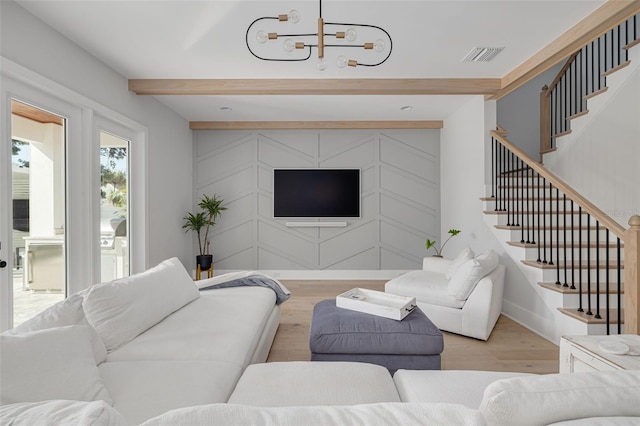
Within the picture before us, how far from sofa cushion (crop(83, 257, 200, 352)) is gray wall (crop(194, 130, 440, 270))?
330cm

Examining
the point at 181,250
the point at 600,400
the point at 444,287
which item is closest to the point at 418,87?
the point at 444,287

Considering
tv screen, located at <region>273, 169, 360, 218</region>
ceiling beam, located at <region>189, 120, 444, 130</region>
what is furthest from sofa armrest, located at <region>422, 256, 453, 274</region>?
ceiling beam, located at <region>189, 120, 444, 130</region>

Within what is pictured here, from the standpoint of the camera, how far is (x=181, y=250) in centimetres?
535

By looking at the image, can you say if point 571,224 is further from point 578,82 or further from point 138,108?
point 138,108

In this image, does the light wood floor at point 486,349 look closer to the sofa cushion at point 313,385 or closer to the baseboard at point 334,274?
the sofa cushion at point 313,385

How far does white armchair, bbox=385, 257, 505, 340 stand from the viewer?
121 inches

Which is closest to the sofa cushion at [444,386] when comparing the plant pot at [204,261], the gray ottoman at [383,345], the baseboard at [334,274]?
the gray ottoman at [383,345]

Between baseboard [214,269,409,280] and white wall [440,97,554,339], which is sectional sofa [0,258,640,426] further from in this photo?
baseboard [214,269,409,280]

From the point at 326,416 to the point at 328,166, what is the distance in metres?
5.27

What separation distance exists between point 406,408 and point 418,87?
3.68 metres

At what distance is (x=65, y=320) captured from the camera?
5.26 ft

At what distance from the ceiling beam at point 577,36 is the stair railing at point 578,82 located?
141 centimetres

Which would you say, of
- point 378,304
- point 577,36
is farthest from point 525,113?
point 378,304

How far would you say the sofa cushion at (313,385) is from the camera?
1.35 m
